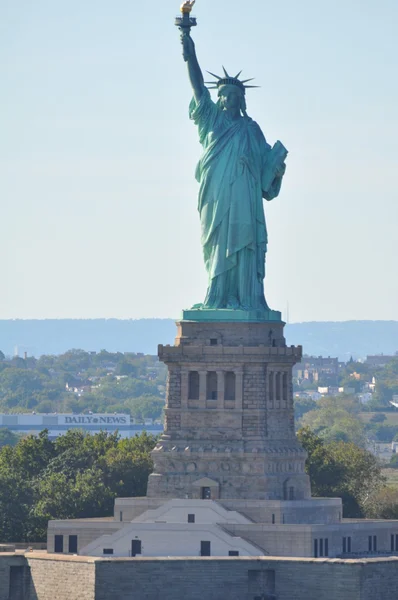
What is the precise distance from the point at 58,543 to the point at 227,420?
7975mm

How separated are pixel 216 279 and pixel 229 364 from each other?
12.1 feet

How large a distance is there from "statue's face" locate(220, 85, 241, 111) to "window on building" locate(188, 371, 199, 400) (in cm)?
1062

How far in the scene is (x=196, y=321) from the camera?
10506 centimetres

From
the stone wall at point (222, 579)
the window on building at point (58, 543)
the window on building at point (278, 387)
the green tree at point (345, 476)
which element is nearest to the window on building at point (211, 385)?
the window on building at point (278, 387)

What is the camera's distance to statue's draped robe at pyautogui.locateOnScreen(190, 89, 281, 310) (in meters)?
106

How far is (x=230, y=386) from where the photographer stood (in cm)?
10450

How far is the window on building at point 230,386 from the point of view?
104m

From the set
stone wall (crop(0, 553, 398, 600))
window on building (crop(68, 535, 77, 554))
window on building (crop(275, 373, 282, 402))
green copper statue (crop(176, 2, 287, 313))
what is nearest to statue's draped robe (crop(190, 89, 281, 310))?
green copper statue (crop(176, 2, 287, 313))

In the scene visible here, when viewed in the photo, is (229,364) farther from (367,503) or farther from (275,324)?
(367,503)

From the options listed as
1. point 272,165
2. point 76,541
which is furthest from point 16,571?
point 272,165

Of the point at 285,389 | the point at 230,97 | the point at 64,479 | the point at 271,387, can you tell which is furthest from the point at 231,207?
the point at 64,479

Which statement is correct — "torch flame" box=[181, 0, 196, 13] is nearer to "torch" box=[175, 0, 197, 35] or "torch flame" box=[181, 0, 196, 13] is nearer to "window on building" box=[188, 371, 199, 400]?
"torch" box=[175, 0, 197, 35]

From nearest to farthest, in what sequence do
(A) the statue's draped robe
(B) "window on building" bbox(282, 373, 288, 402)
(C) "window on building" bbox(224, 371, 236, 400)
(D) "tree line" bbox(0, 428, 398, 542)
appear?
(C) "window on building" bbox(224, 371, 236, 400) < (A) the statue's draped robe < (B) "window on building" bbox(282, 373, 288, 402) < (D) "tree line" bbox(0, 428, 398, 542)

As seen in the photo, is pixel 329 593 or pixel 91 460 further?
pixel 91 460
